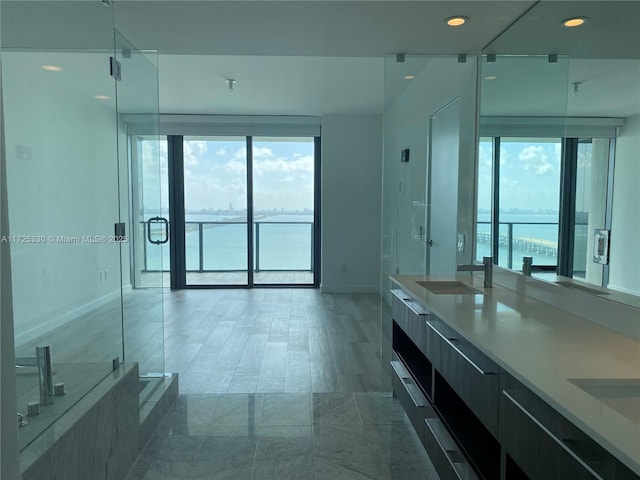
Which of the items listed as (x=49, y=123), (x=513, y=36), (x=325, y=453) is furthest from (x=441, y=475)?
(x=49, y=123)

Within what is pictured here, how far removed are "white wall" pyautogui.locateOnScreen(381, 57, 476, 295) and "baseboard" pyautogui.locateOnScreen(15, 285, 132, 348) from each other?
2.11 meters

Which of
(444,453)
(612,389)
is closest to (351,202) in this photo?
(444,453)

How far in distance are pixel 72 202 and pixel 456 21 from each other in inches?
108

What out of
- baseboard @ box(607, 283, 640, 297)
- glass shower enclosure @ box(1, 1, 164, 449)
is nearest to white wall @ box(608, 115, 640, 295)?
baseboard @ box(607, 283, 640, 297)

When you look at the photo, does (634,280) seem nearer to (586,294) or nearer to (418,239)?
(586,294)

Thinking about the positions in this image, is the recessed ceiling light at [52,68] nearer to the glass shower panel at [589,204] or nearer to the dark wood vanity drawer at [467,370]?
the dark wood vanity drawer at [467,370]

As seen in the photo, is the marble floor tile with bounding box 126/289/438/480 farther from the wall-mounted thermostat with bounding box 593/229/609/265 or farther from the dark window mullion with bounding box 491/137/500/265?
the wall-mounted thermostat with bounding box 593/229/609/265

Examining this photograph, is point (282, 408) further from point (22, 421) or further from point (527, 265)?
point (527, 265)

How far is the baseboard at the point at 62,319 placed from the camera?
2206 mm

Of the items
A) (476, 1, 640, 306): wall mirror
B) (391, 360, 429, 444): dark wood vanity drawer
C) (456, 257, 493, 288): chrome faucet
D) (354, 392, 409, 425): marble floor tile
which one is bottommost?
(354, 392, 409, 425): marble floor tile

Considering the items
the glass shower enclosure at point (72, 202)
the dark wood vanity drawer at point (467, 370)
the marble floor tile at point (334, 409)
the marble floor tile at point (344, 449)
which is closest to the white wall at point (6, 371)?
the glass shower enclosure at point (72, 202)

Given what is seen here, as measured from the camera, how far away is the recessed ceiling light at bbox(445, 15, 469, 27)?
2.50 metres

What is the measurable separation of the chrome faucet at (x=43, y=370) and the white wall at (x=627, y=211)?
2372mm

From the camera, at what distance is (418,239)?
3.73 metres
